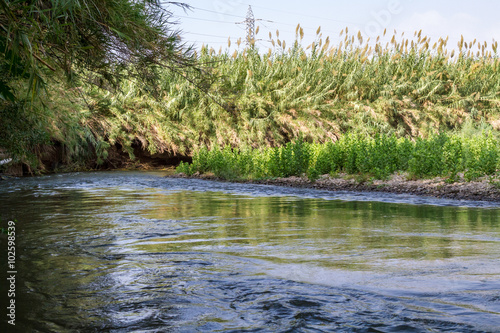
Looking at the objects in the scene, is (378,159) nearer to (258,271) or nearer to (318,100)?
(258,271)

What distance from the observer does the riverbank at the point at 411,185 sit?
9.83m

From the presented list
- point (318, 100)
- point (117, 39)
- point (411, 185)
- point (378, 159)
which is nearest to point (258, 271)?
point (117, 39)

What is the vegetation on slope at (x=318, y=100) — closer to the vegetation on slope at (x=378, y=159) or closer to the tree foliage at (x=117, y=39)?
the vegetation on slope at (x=378, y=159)

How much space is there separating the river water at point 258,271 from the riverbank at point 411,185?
2534 mm

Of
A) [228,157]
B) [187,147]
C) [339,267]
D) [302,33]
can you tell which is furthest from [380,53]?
[339,267]

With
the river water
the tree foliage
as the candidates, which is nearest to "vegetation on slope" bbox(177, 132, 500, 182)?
the river water

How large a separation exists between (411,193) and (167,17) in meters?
6.67

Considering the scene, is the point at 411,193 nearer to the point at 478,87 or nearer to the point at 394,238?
the point at 394,238

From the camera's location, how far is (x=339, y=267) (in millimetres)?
4074

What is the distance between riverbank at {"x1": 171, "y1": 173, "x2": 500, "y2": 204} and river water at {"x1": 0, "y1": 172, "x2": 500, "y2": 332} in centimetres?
253

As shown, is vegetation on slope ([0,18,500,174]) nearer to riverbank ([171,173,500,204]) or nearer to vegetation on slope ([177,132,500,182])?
vegetation on slope ([177,132,500,182])

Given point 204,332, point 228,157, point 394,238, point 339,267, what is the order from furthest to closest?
point 228,157, point 394,238, point 339,267, point 204,332

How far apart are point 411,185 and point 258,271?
8312 millimetres

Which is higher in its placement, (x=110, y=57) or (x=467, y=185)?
(x=110, y=57)
